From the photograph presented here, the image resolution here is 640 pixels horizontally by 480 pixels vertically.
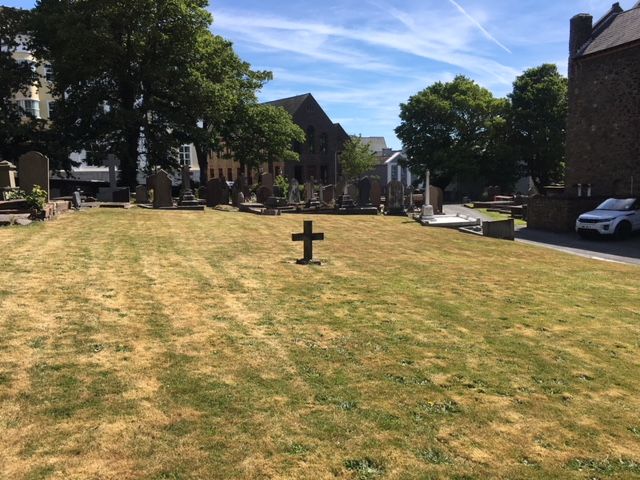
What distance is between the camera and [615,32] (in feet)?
91.7

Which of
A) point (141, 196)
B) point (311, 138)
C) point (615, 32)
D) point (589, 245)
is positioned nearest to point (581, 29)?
point (615, 32)

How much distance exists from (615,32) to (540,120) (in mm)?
23400

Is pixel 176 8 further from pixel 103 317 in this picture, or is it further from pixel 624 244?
pixel 103 317

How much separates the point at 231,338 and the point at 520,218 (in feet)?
89.1

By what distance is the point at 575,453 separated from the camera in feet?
12.1

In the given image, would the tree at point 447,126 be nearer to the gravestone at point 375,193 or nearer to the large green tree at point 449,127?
the large green tree at point 449,127

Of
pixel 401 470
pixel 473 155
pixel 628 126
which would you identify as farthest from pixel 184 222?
pixel 473 155

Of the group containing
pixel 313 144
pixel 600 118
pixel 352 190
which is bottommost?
pixel 352 190

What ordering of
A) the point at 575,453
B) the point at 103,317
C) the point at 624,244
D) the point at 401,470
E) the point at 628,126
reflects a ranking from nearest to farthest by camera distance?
the point at 401,470 → the point at 575,453 → the point at 103,317 → the point at 624,244 → the point at 628,126

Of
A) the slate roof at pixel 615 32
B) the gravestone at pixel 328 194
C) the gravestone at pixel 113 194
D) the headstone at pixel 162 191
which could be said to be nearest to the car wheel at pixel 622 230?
the slate roof at pixel 615 32

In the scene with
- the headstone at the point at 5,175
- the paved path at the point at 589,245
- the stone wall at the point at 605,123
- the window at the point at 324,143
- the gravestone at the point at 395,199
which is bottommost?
the paved path at the point at 589,245

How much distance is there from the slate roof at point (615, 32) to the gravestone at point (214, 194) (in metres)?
20.7

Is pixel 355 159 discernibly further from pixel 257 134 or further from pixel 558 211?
pixel 558 211

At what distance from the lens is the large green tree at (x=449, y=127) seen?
5341 centimetres
